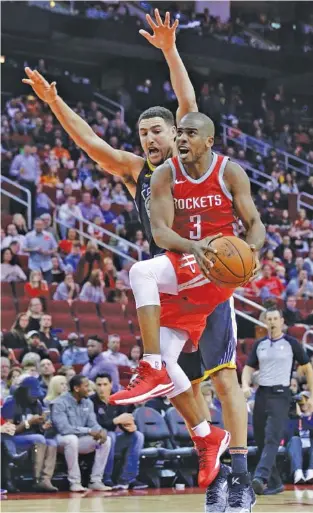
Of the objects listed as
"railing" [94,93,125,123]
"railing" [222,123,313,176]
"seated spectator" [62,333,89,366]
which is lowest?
Answer: "seated spectator" [62,333,89,366]

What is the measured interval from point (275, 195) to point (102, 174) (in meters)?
3.90

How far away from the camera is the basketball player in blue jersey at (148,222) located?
5734 millimetres

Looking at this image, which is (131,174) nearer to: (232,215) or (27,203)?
(232,215)

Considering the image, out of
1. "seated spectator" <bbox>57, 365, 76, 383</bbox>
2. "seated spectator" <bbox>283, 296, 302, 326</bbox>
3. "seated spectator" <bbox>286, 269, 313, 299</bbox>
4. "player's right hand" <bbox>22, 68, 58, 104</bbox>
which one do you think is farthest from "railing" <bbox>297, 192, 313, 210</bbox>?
"player's right hand" <bbox>22, 68, 58, 104</bbox>

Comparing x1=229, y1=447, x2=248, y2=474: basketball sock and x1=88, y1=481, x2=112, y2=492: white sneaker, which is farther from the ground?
x1=229, y1=447, x2=248, y2=474: basketball sock

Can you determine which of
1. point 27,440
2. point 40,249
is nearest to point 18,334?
point 27,440

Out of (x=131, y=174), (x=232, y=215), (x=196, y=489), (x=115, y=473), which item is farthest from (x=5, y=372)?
(x=232, y=215)

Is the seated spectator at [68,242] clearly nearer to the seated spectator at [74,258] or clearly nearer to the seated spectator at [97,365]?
the seated spectator at [74,258]

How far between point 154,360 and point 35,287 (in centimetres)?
882

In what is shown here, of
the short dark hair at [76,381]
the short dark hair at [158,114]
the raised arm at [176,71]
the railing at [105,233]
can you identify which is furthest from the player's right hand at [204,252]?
the railing at [105,233]

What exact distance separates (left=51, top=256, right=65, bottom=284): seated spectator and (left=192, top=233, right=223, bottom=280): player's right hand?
9.87m

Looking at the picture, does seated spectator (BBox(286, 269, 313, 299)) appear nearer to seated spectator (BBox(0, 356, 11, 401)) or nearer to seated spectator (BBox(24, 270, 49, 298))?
seated spectator (BBox(24, 270, 49, 298))

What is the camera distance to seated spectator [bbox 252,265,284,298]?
52.5ft

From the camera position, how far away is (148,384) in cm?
523
